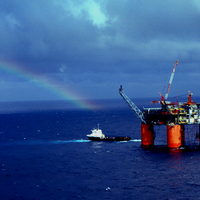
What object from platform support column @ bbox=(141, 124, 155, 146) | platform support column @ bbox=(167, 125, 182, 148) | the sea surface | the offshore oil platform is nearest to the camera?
the sea surface

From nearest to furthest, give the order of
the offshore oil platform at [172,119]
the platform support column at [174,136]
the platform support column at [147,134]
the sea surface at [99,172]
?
the sea surface at [99,172] < the platform support column at [174,136] < the offshore oil platform at [172,119] < the platform support column at [147,134]

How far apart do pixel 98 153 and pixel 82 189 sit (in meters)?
32.6

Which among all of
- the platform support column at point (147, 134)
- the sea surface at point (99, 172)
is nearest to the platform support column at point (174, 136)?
the sea surface at point (99, 172)

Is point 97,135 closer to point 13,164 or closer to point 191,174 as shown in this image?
point 13,164

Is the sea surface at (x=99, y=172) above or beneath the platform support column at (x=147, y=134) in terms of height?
beneath

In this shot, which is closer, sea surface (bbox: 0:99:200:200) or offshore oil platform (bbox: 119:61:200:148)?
sea surface (bbox: 0:99:200:200)

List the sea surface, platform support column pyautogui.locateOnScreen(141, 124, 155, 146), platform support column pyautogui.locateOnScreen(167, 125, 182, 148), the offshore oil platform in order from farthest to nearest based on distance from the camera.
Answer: platform support column pyautogui.locateOnScreen(141, 124, 155, 146), the offshore oil platform, platform support column pyautogui.locateOnScreen(167, 125, 182, 148), the sea surface

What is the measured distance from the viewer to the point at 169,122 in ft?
304

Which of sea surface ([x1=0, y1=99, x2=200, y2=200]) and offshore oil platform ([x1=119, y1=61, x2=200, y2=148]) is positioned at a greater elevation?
offshore oil platform ([x1=119, y1=61, x2=200, y2=148])

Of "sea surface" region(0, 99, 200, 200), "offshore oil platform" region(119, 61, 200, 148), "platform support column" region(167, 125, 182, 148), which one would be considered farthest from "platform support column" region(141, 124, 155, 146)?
"platform support column" region(167, 125, 182, 148)

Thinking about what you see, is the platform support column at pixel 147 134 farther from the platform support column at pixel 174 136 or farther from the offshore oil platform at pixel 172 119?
the platform support column at pixel 174 136

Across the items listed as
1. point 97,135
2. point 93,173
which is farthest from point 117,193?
point 97,135

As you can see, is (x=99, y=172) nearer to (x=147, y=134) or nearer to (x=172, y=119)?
(x=147, y=134)

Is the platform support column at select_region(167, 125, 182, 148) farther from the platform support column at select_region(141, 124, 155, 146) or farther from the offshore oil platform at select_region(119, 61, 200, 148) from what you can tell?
the platform support column at select_region(141, 124, 155, 146)
